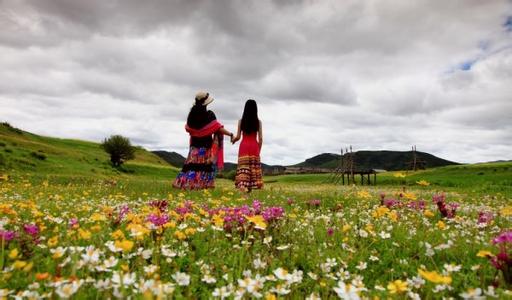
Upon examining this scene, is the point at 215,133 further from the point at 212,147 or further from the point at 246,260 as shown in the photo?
the point at 246,260

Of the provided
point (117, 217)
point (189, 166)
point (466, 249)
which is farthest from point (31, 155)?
point (466, 249)

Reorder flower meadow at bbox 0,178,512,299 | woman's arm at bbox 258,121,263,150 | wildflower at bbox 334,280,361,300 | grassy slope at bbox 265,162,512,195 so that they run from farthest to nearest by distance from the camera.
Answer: grassy slope at bbox 265,162,512,195 < woman's arm at bbox 258,121,263,150 < flower meadow at bbox 0,178,512,299 < wildflower at bbox 334,280,361,300

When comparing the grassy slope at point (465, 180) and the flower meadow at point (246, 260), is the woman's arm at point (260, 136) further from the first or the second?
the grassy slope at point (465, 180)

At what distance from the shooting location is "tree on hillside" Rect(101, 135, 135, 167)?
72.2 m

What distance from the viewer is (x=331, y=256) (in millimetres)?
4438

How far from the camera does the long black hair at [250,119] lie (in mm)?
15391

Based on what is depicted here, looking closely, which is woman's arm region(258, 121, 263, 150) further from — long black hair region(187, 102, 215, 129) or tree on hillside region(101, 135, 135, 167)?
tree on hillside region(101, 135, 135, 167)

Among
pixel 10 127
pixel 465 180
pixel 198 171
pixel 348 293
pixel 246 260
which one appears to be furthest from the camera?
pixel 10 127

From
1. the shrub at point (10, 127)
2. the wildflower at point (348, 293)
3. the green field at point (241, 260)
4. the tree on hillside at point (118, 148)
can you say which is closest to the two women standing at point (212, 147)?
the green field at point (241, 260)

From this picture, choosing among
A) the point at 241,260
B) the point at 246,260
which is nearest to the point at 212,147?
the point at 246,260

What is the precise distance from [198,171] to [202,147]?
3.45 ft

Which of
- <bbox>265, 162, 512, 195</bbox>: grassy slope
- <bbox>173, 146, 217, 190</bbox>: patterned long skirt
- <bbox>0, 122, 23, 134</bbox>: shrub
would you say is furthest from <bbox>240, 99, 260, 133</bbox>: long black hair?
<bbox>0, 122, 23, 134</bbox>: shrub

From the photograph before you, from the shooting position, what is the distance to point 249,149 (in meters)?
15.7

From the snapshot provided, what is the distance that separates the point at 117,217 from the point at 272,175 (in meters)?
81.8
